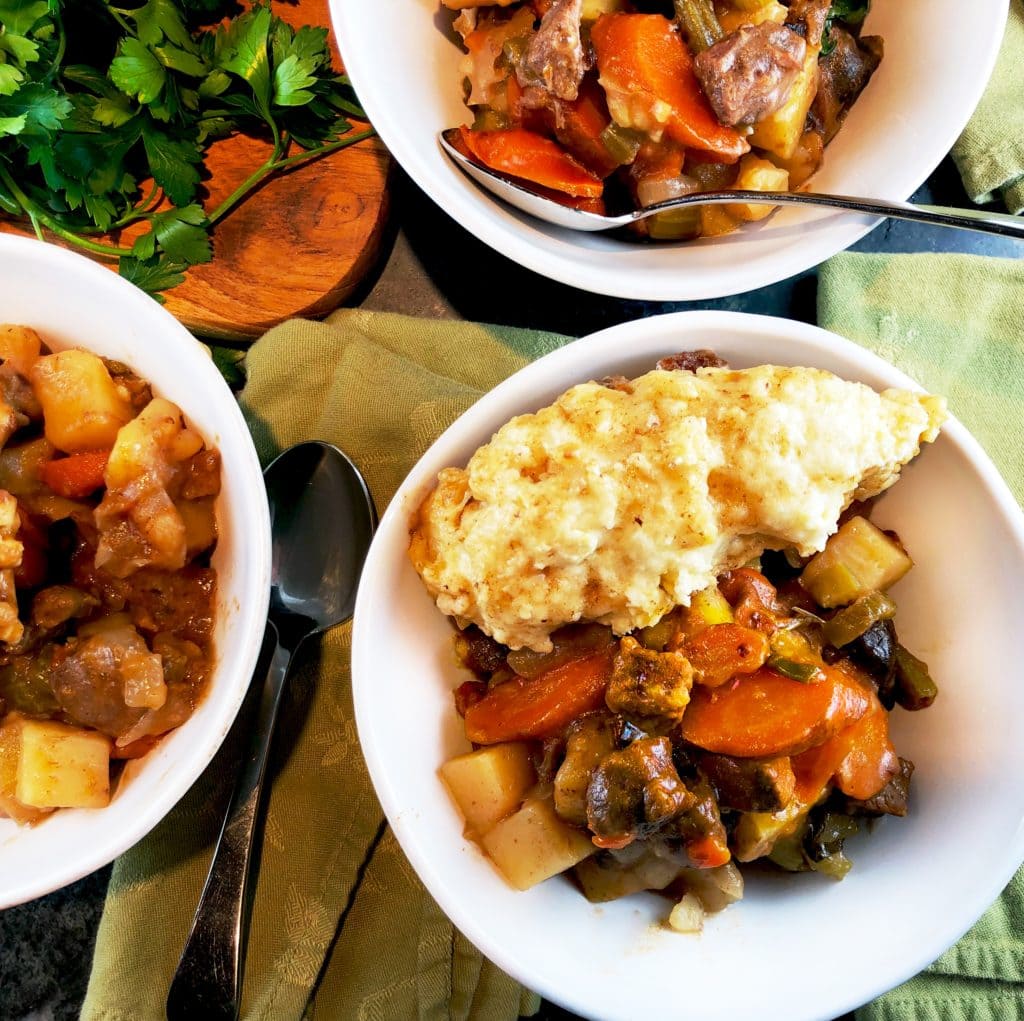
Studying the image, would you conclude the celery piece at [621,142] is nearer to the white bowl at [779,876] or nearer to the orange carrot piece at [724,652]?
the white bowl at [779,876]

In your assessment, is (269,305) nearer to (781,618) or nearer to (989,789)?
(781,618)

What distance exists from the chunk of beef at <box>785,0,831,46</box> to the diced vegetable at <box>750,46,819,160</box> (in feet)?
0.09

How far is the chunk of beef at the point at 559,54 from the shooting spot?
1.86 m

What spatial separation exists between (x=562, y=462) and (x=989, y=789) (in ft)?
3.45

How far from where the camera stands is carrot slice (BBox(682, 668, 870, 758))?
1.63 meters

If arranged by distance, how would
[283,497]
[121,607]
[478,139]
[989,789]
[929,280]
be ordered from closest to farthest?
[989,789]
[121,607]
[478,139]
[283,497]
[929,280]

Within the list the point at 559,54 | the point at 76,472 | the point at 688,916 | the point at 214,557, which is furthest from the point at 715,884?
the point at 559,54

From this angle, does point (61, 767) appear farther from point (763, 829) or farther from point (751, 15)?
point (751, 15)

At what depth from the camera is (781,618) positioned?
1.75m

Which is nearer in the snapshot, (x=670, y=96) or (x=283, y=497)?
(x=670, y=96)

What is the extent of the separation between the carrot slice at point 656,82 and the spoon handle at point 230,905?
1452mm

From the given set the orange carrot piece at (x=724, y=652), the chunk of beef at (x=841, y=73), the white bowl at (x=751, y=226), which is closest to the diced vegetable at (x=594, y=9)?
the white bowl at (x=751, y=226)

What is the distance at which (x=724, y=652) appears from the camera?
Answer: 5.37 feet

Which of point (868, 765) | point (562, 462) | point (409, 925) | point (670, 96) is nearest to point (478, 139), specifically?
point (670, 96)
